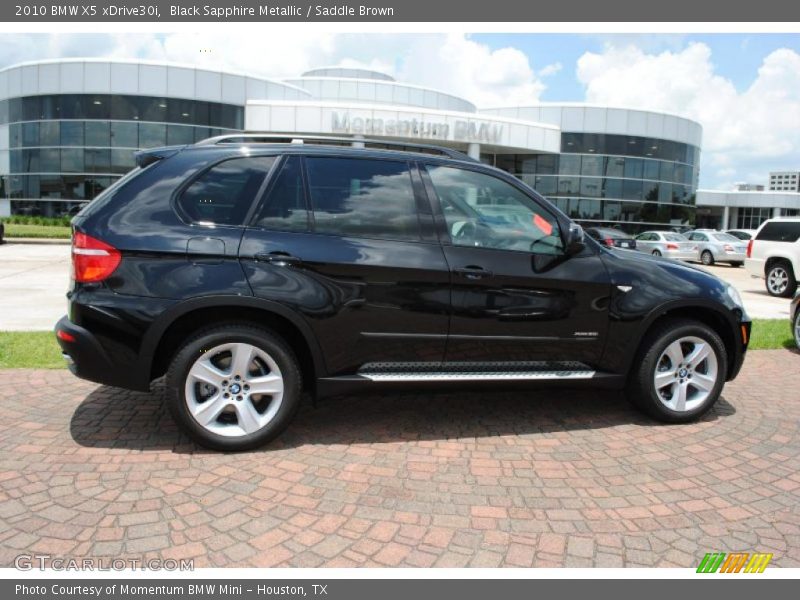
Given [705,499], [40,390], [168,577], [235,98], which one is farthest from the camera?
[235,98]

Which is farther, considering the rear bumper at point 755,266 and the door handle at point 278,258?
the rear bumper at point 755,266

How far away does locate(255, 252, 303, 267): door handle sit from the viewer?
359 centimetres

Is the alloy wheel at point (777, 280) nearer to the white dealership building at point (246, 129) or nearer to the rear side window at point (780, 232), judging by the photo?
the rear side window at point (780, 232)

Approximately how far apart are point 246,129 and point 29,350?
26972 mm

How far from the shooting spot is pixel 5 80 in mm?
32125

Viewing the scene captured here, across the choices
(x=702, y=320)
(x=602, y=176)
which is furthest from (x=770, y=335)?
(x=602, y=176)

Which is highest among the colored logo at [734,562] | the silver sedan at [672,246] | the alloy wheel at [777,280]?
the silver sedan at [672,246]

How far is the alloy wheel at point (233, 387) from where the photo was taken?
140 inches

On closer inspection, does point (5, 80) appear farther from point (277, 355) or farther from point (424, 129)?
point (277, 355)

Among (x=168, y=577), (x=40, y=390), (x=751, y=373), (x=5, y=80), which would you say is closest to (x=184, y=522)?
(x=168, y=577)

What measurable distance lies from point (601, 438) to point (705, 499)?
0.90 m

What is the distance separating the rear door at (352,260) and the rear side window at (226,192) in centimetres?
11

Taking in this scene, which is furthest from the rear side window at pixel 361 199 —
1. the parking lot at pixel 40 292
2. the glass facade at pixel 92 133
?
the glass facade at pixel 92 133

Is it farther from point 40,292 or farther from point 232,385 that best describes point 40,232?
point 232,385
